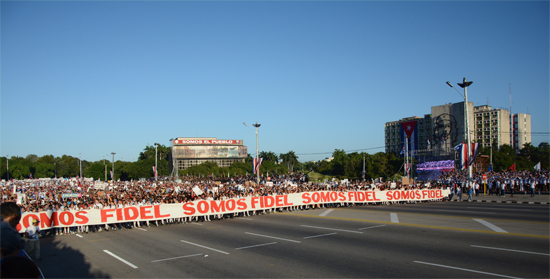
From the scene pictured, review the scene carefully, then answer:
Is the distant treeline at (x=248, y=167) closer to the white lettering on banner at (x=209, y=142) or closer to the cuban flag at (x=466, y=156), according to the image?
the white lettering on banner at (x=209, y=142)

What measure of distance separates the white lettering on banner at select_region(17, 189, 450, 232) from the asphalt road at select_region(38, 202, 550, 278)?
3.36 ft

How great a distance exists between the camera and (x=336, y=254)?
11.4 m

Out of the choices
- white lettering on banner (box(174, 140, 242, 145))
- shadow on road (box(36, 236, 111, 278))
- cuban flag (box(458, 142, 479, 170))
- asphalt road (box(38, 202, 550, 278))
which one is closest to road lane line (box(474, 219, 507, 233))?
asphalt road (box(38, 202, 550, 278))

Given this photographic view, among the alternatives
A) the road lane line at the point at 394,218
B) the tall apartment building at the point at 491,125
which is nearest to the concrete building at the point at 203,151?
the tall apartment building at the point at 491,125

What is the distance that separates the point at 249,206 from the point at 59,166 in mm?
142235

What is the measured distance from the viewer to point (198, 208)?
67.7ft

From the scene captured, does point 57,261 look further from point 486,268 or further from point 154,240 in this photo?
point 486,268

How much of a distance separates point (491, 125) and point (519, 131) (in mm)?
22550

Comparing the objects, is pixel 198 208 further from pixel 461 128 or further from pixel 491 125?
pixel 491 125

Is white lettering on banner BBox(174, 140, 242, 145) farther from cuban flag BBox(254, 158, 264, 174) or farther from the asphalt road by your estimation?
the asphalt road

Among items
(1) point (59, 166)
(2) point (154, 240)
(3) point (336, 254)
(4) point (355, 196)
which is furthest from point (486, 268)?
(1) point (59, 166)

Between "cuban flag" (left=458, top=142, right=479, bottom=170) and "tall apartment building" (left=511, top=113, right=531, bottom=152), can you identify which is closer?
"cuban flag" (left=458, top=142, right=479, bottom=170)

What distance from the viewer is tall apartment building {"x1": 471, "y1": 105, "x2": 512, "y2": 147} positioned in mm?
160250

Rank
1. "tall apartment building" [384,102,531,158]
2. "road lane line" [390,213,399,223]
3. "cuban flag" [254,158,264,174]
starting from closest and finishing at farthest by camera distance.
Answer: "road lane line" [390,213,399,223]
"cuban flag" [254,158,264,174]
"tall apartment building" [384,102,531,158]
